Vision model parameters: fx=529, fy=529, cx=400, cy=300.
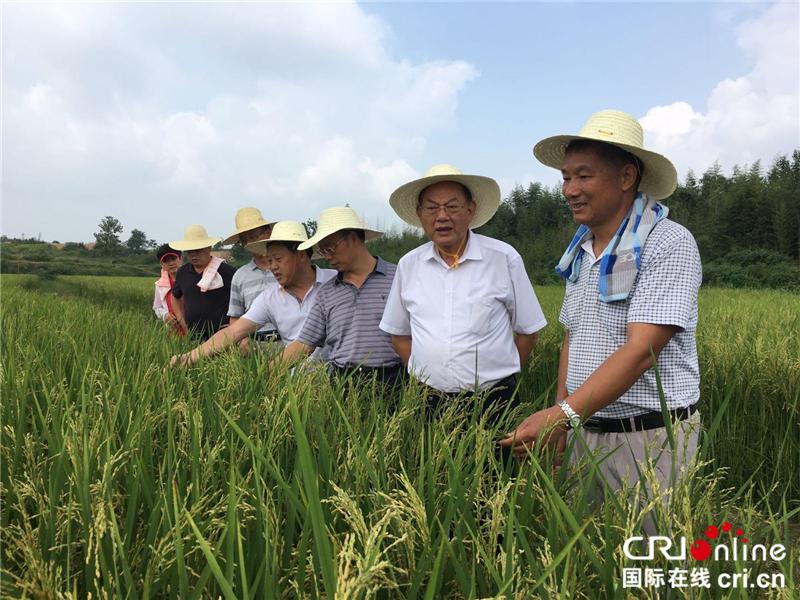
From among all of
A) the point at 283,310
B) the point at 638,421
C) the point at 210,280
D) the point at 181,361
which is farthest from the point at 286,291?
the point at 638,421

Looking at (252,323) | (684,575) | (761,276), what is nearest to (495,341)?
(684,575)

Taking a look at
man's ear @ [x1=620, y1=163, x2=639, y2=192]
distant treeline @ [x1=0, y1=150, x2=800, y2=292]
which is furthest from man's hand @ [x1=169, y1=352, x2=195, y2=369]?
distant treeline @ [x1=0, y1=150, x2=800, y2=292]

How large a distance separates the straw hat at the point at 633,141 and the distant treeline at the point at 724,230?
23.9 m

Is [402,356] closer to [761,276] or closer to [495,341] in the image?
[495,341]

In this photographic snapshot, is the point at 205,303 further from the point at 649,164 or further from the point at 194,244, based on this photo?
the point at 649,164

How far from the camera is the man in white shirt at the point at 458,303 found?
257cm

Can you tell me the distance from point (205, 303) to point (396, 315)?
2985 millimetres

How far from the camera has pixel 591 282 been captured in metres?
2.07

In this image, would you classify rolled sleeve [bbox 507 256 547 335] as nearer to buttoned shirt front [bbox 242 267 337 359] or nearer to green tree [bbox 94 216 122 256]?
buttoned shirt front [bbox 242 267 337 359]

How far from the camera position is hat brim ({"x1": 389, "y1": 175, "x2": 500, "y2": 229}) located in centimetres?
288

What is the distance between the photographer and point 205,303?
5.21m

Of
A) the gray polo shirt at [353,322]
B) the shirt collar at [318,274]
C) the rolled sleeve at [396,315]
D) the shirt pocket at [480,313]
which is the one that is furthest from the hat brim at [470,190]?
the shirt collar at [318,274]

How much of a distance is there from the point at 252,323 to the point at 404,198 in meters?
1.52

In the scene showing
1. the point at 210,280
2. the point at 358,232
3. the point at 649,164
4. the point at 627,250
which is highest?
the point at 649,164
